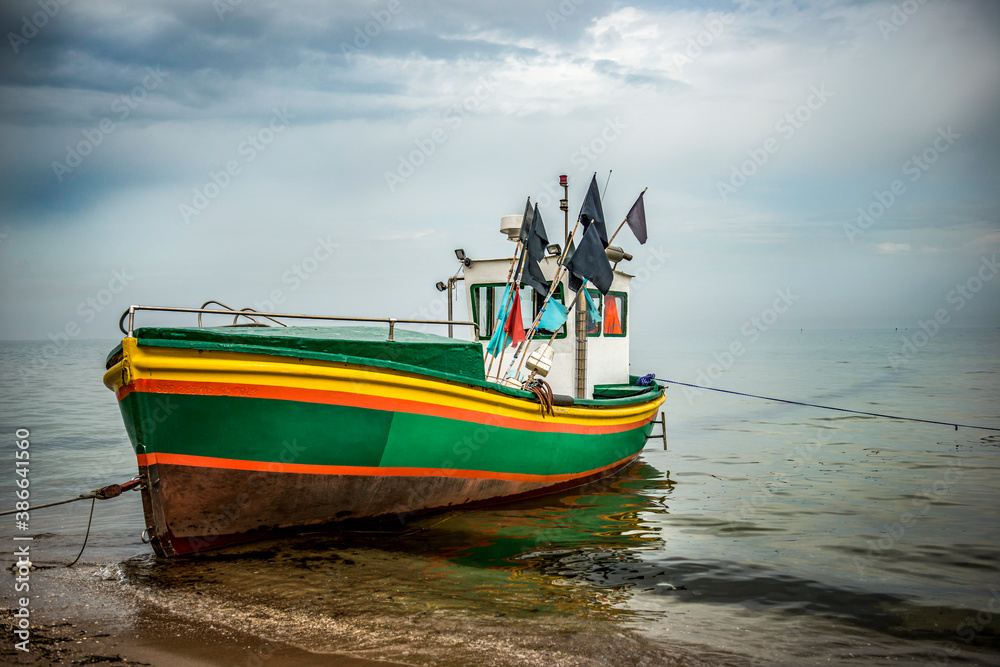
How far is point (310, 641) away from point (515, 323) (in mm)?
6046

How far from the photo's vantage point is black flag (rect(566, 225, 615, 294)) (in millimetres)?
10273

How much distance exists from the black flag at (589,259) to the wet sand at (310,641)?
601 cm

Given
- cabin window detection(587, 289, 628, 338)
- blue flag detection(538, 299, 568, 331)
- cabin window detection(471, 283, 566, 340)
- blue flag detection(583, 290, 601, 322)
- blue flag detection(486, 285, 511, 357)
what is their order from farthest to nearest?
1. cabin window detection(587, 289, 628, 338)
2. cabin window detection(471, 283, 566, 340)
3. blue flag detection(583, 290, 601, 322)
4. blue flag detection(538, 299, 568, 331)
5. blue flag detection(486, 285, 511, 357)

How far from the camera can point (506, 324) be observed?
10047 mm

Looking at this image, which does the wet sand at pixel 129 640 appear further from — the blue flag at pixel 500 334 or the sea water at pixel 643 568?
the blue flag at pixel 500 334

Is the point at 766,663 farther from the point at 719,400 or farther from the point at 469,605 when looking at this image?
the point at 719,400

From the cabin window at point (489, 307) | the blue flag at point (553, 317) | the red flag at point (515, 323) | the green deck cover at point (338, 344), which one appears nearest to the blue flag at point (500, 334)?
the red flag at point (515, 323)

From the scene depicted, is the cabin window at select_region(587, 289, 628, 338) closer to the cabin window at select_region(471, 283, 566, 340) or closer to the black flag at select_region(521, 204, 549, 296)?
the cabin window at select_region(471, 283, 566, 340)

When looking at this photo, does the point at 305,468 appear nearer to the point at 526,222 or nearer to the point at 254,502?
the point at 254,502

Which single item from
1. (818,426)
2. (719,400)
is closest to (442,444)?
(818,426)

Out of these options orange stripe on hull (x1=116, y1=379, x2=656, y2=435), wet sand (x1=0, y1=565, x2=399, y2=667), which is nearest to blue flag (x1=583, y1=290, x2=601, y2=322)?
orange stripe on hull (x1=116, y1=379, x2=656, y2=435)

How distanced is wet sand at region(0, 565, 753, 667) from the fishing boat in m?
1.19

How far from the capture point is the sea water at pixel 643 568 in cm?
487

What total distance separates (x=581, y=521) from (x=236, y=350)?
4792mm
